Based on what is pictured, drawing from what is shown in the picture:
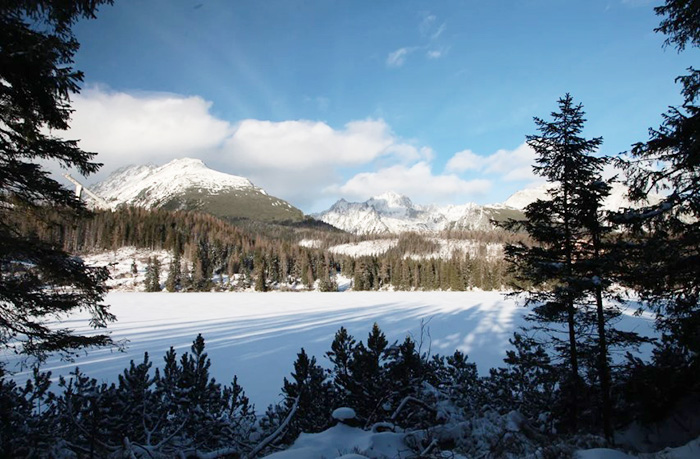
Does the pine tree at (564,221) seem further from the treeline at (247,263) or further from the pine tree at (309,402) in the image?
the treeline at (247,263)

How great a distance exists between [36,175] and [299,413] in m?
7.22

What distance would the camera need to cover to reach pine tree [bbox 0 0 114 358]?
4.99m

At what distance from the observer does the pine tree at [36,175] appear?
4.99 m

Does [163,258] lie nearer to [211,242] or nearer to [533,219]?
[211,242]

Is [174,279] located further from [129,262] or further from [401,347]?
[401,347]

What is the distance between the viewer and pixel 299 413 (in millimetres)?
7805

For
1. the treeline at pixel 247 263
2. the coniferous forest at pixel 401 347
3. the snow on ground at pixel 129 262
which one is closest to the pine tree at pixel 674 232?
the coniferous forest at pixel 401 347

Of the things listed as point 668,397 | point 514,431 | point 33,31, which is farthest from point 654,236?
point 33,31

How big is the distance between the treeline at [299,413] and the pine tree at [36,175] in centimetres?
135

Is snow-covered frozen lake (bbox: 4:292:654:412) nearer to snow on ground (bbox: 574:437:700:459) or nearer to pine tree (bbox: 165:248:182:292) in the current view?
snow on ground (bbox: 574:437:700:459)

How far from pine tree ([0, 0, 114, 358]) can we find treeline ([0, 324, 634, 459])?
135 centimetres

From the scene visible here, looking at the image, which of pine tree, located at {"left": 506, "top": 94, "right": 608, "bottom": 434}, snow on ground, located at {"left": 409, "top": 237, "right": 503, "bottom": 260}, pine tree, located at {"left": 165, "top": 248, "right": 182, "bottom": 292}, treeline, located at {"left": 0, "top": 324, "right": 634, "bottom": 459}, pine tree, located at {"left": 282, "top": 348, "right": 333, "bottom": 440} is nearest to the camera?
treeline, located at {"left": 0, "top": 324, "right": 634, "bottom": 459}

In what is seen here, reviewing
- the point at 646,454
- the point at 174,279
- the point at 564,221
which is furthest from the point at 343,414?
the point at 174,279

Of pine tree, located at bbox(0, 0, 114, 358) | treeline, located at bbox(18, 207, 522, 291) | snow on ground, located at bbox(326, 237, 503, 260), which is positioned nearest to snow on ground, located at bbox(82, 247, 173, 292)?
treeline, located at bbox(18, 207, 522, 291)
